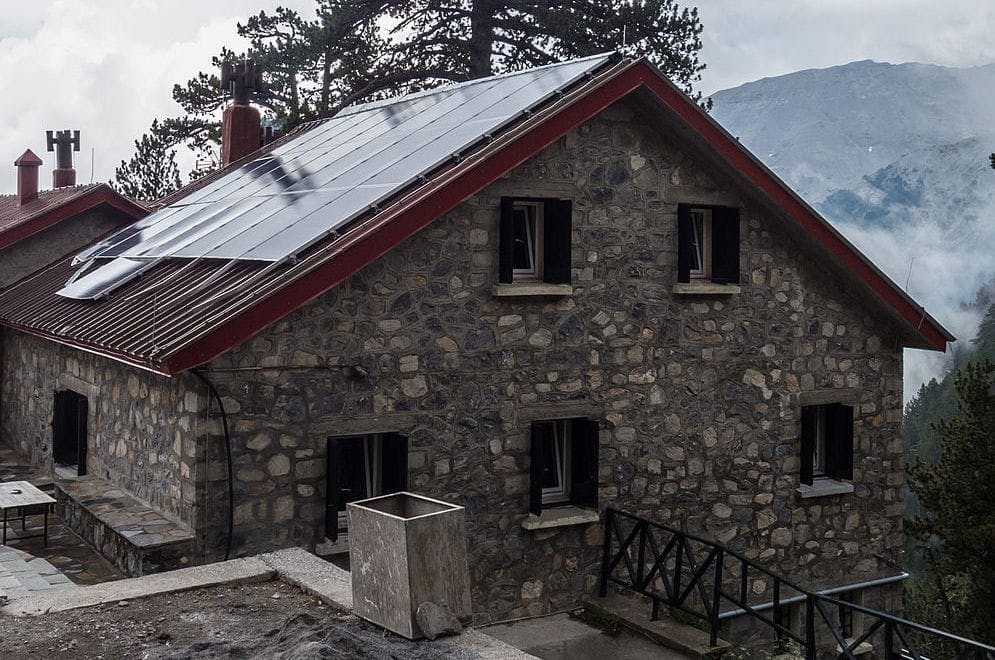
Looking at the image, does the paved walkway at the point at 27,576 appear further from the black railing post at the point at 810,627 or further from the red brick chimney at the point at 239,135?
the red brick chimney at the point at 239,135

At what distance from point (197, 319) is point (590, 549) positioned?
180 inches

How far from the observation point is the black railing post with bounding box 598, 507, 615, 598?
37.2ft

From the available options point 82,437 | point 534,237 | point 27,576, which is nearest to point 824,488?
point 534,237

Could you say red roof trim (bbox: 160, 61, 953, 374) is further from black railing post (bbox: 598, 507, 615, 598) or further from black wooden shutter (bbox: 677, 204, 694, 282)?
black railing post (bbox: 598, 507, 615, 598)

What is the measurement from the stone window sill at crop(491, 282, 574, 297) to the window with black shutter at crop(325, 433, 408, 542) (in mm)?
1668

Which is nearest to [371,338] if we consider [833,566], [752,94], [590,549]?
[590,549]

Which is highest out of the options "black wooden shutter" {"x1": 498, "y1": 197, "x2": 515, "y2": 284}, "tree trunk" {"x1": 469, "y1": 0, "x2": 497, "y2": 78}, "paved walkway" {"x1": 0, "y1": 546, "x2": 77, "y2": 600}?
"tree trunk" {"x1": 469, "y1": 0, "x2": 497, "y2": 78}

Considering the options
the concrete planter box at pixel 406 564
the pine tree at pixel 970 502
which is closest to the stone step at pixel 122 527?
the concrete planter box at pixel 406 564

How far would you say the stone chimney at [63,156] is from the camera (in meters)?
22.5

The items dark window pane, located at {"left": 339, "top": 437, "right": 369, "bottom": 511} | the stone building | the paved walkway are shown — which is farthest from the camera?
dark window pane, located at {"left": 339, "top": 437, "right": 369, "bottom": 511}

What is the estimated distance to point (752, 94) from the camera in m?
148

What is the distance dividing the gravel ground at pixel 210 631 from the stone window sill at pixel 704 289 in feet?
19.6

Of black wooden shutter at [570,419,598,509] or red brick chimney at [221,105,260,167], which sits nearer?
black wooden shutter at [570,419,598,509]

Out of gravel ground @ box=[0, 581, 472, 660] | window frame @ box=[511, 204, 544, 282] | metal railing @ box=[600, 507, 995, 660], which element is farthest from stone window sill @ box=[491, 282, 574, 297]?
gravel ground @ box=[0, 581, 472, 660]
